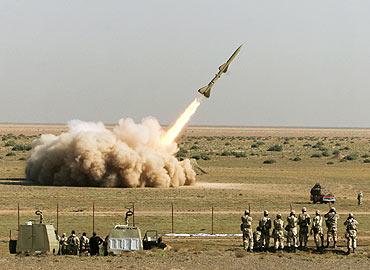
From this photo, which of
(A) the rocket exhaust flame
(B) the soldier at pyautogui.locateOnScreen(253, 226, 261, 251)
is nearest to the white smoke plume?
(A) the rocket exhaust flame

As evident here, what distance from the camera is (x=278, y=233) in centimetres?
3023

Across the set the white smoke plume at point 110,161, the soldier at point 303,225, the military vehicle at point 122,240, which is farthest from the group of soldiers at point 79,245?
the white smoke plume at point 110,161

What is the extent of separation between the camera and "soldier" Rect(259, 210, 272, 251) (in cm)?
3000

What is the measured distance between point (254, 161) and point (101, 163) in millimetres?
31088

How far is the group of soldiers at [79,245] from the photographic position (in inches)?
1178

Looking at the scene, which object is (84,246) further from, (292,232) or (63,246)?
(292,232)

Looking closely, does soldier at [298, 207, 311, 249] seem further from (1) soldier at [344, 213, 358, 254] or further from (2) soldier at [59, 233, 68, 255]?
Result: (2) soldier at [59, 233, 68, 255]

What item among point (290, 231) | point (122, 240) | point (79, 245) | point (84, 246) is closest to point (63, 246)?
point (79, 245)

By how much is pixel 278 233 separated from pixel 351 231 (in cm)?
234

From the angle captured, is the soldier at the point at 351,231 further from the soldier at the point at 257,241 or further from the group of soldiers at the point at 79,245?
the group of soldiers at the point at 79,245

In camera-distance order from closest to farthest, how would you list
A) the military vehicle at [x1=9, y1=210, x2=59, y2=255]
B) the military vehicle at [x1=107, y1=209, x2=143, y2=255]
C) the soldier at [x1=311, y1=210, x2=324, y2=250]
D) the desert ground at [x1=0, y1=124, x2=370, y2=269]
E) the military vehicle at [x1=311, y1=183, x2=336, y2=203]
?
the desert ground at [x1=0, y1=124, x2=370, y2=269], the military vehicle at [x1=9, y1=210, x2=59, y2=255], the military vehicle at [x1=107, y1=209, x2=143, y2=255], the soldier at [x1=311, y1=210, x2=324, y2=250], the military vehicle at [x1=311, y1=183, x2=336, y2=203]

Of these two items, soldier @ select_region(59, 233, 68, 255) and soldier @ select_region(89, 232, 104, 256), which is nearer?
soldier @ select_region(89, 232, 104, 256)

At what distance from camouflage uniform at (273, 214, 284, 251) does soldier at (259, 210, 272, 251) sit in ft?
0.74

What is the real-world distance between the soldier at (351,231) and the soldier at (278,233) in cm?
207
